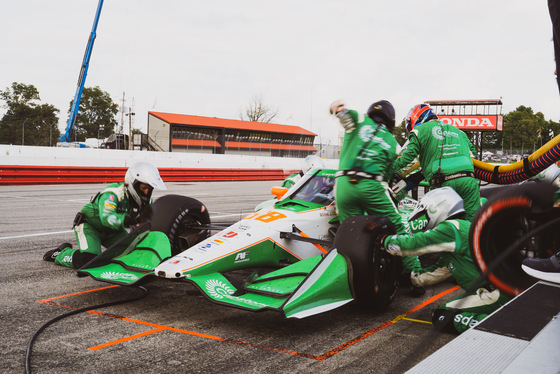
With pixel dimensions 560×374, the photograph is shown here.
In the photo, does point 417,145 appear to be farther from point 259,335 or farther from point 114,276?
point 114,276

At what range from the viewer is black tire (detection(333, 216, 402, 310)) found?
3.91m

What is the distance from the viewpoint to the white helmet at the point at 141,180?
536 cm

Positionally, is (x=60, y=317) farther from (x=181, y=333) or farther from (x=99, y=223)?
(x=99, y=223)

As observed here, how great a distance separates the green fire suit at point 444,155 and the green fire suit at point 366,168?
644 millimetres

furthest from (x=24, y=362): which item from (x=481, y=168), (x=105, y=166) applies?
(x=105, y=166)

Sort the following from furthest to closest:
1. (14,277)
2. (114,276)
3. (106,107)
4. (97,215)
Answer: (106,107) < (97,215) < (14,277) < (114,276)

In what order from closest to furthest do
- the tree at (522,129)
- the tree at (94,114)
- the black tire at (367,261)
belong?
1. the black tire at (367,261)
2. the tree at (522,129)
3. the tree at (94,114)

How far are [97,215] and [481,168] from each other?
13.8 feet

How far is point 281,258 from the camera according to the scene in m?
4.73

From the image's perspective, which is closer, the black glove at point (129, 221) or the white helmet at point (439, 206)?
the white helmet at point (439, 206)

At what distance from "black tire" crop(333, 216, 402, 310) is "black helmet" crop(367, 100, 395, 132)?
1.03 m

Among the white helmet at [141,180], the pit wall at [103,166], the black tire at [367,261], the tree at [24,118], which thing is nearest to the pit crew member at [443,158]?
the black tire at [367,261]

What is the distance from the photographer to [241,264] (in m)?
4.37

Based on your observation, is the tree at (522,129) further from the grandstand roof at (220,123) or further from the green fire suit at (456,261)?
the green fire suit at (456,261)
